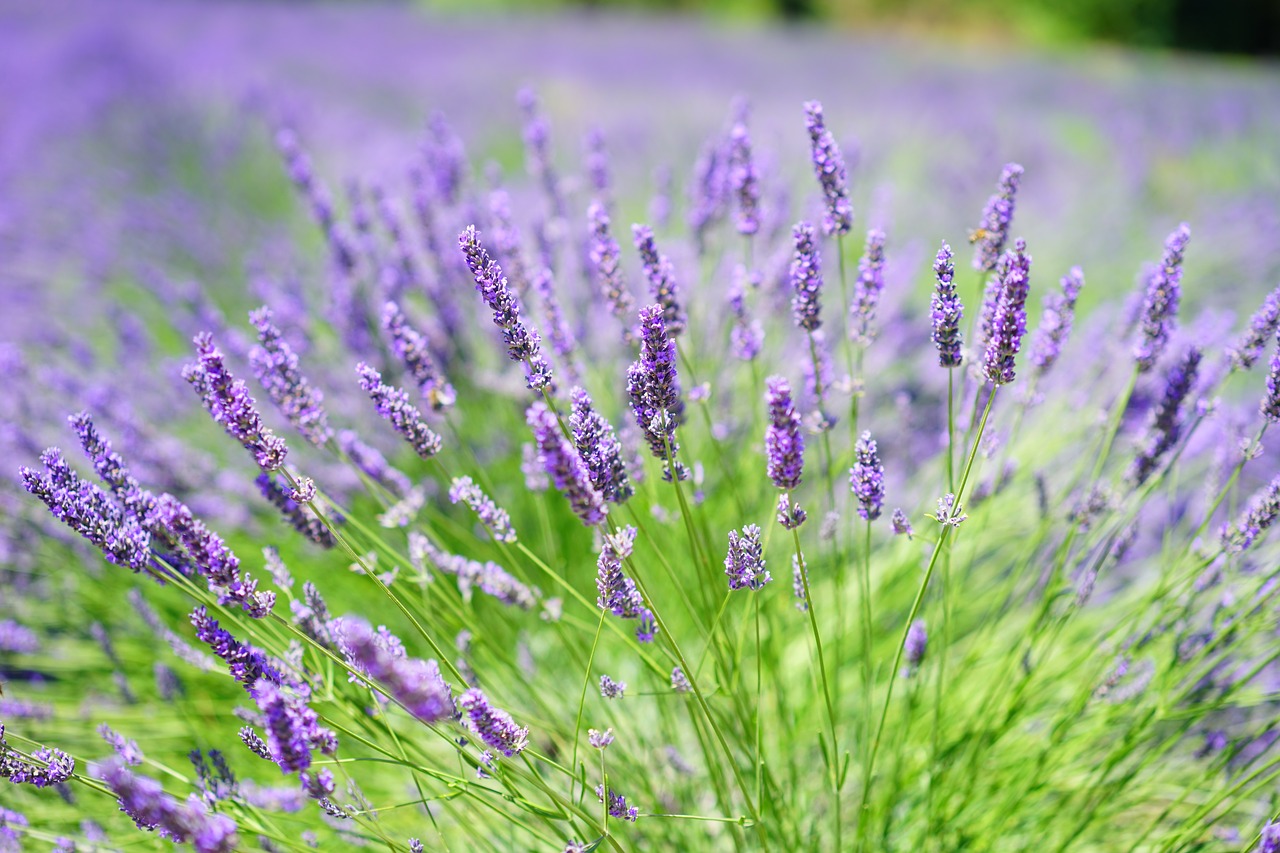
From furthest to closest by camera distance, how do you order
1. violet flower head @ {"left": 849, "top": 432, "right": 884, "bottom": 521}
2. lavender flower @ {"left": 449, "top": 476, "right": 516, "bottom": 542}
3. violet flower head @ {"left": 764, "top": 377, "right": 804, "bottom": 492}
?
lavender flower @ {"left": 449, "top": 476, "right": 516, "bottom": 542}
violet flower head @ {"left": 849, "top": 432, "right": 884, "bottom": 521}
violet flower head @ {"left": 764, "top": 377, "right": 804, "bottom": 492}

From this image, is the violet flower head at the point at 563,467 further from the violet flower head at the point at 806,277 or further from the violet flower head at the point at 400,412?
the violet flower head at the point at 806,277

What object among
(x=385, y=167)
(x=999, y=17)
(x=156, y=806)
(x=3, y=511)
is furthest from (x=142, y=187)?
(x=999, y=17)

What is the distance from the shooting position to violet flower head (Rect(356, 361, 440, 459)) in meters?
1.12

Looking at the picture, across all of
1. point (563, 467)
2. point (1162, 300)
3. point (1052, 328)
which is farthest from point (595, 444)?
point (1162, 300)

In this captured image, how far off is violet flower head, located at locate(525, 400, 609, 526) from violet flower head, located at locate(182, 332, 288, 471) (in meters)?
0.38

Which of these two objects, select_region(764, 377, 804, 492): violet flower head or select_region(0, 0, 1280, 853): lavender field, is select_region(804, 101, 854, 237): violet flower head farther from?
select_region(764, 377, 804, 492): violet flower head

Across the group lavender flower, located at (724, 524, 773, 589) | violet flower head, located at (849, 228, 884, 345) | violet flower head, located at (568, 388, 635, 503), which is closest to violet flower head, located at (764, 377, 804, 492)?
lavender flower, located at (724, 524, 773, 589)

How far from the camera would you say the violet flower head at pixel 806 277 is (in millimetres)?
1226

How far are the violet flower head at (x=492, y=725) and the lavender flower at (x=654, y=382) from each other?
370 mm

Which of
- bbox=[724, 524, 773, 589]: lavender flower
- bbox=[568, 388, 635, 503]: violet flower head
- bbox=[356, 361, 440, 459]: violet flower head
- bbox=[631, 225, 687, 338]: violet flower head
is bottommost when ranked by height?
bbox=[724, 524, 773, 589]: lavender flower

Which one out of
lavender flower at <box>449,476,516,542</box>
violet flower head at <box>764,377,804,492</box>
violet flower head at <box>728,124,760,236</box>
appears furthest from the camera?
violet flower head at <box>728,124,760,236</box>

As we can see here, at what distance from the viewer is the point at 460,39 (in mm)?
11078

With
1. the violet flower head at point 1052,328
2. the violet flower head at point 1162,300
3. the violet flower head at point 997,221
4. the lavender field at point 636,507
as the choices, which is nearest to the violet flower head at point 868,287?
the lavender field at point 636,507

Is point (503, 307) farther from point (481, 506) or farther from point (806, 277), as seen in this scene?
point (806, 277)
